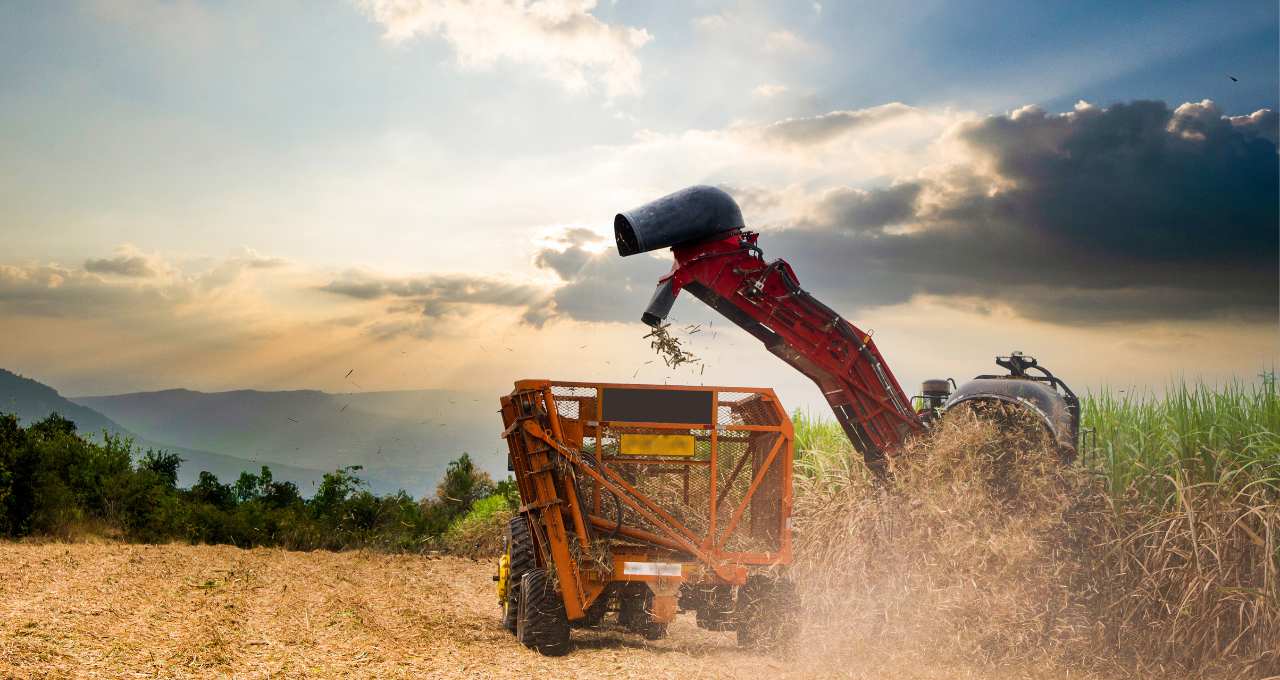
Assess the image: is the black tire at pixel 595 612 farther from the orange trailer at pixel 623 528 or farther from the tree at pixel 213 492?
the tree at pixel 213 492

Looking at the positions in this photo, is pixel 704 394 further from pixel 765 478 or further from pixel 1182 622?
pixel 1182 622

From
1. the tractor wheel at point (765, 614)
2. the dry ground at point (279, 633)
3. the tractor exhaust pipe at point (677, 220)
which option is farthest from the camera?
the tractor exhaust pipe at point (677, 220)

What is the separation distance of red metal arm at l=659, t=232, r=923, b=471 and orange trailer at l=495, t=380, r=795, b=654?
0.73 metres

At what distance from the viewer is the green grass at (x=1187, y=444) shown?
9070mm

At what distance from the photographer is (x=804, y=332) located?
937cm

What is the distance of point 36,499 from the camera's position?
14094 mm

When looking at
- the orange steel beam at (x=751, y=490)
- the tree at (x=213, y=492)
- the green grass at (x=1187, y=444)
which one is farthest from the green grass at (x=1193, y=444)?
the tree at (x=213, y=492)

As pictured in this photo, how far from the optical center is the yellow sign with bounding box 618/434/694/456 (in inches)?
341

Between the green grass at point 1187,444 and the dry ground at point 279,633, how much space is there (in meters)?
2.37

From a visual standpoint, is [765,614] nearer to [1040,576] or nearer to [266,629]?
[1040,576]

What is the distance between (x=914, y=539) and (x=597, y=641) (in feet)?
9.49

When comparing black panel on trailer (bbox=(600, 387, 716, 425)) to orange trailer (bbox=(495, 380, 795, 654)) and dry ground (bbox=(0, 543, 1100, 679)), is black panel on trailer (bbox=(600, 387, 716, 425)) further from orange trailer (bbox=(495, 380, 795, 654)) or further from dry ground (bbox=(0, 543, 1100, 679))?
dry ground (bbox=(0, 543, 1100, 679))

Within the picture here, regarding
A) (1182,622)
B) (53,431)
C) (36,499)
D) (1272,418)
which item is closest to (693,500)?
(1182,622)

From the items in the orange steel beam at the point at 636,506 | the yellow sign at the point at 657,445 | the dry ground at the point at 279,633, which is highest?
the yellow sign at the point at 657,445
